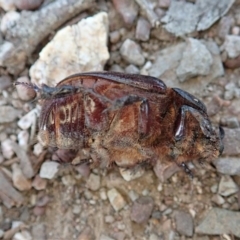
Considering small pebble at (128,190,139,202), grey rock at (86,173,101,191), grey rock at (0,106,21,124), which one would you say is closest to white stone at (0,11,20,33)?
grey rock at (0,106,21,124)

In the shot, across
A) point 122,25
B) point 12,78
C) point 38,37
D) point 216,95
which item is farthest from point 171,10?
point 12,78

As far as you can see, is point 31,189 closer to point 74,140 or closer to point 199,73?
point 74,140

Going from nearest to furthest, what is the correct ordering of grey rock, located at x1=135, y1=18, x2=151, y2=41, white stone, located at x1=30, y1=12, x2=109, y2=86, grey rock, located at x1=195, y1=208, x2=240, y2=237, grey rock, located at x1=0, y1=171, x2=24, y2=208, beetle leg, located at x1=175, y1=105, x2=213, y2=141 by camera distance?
beetle leg, located at x1=175, y1=105, x2=213, y2=141
grey rock, located at x1=195, y1=208, x2=240, y2=237
grey rock, located at x1=0, y1=171, x2=24, y2=208
white stone, located at x1=30, y1=12, x2=109, y2=86
grey rock, located at x1=135, y1=18, x2=151, y2=41

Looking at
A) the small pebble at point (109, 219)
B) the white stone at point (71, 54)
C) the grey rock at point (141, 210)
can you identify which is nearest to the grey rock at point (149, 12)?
the white stone at point (71, 54)

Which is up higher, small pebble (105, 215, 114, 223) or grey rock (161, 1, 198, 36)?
grey rock (161, 1, 198, 36)

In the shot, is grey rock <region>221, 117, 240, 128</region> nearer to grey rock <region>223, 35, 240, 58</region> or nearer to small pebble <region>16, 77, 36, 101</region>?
grey rock <region>223, 35, 240, 58</region>

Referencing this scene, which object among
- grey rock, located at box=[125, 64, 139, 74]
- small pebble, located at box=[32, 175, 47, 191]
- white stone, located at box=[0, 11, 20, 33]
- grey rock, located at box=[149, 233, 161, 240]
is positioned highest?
white stone, located at box=[0, 11, 20, 33]

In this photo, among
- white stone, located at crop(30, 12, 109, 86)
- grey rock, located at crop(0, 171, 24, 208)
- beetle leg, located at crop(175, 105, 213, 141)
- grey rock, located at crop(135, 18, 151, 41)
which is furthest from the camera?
grey rock, located at crop(135, 18, 151, 41)

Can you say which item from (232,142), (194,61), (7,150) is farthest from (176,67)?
(7,150)

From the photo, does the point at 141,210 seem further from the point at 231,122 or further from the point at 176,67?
the point at 176,67
